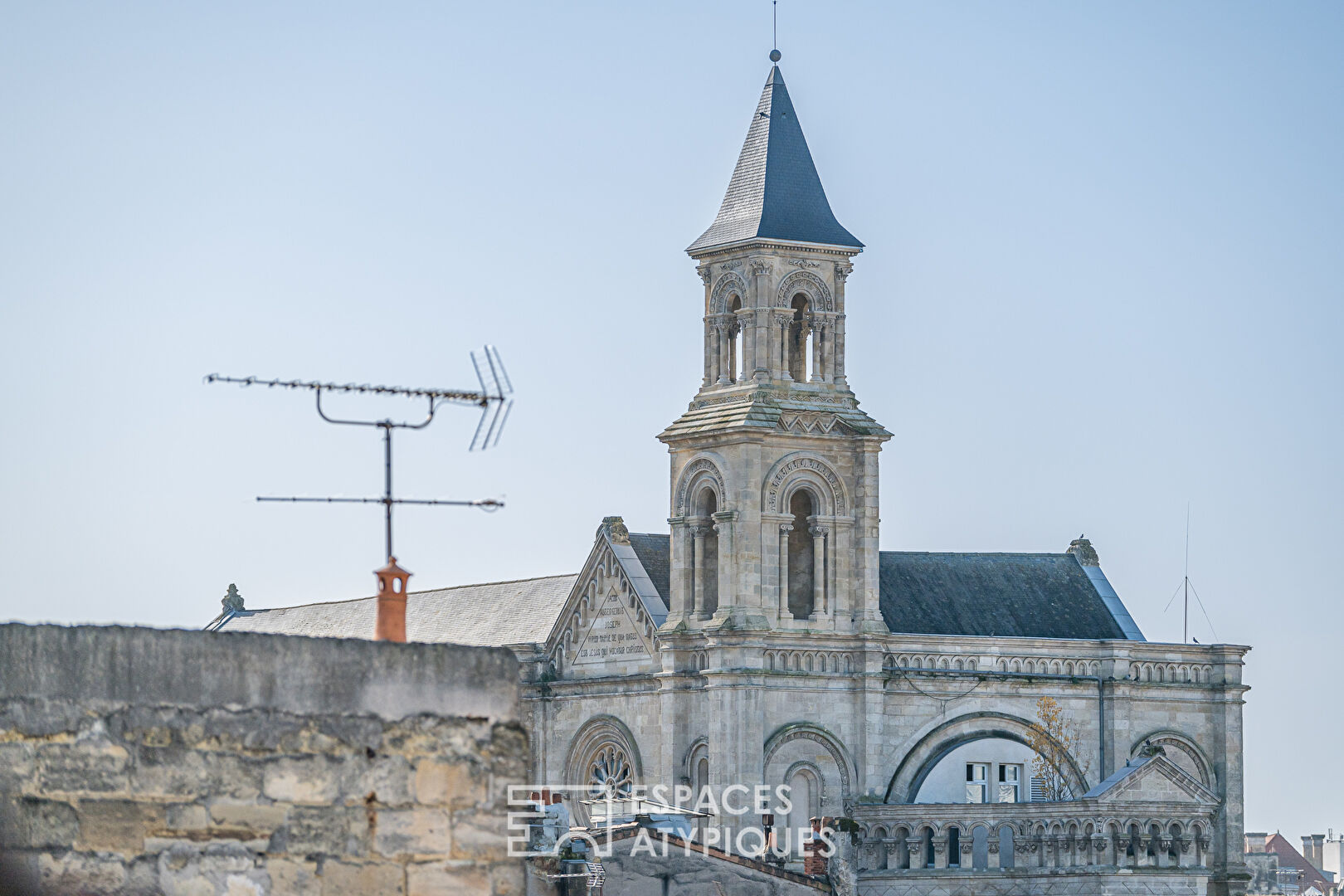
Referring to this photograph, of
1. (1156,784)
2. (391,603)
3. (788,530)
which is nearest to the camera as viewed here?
(391,603)

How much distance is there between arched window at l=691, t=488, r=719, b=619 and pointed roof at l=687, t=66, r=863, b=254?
6.47 m

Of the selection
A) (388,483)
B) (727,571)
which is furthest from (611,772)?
(388,483)

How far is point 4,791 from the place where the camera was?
12453mm

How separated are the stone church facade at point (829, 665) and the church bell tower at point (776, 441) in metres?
0.07

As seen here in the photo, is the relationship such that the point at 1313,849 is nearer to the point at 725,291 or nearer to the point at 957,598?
the point at 957,598

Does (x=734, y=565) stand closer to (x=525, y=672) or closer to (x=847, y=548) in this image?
(x=847, y=548)

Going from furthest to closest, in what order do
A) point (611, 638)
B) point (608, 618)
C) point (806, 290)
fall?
point (608, 618) < point (611, 638) < point (806, 290)

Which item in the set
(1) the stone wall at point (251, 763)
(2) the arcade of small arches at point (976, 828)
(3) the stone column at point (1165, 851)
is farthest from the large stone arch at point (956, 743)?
(1) the stone wall at point (251, 763)

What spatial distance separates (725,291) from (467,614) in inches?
727

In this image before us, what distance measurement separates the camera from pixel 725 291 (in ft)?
218

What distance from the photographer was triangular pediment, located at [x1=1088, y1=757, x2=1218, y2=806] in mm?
63219

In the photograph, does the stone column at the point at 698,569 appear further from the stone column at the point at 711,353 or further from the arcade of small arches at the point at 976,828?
the arcade of small arches at the point at 976,828

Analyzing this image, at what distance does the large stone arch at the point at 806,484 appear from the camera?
6538 cm

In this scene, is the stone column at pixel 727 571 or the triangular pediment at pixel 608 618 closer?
the stone column at pixel 727 571
